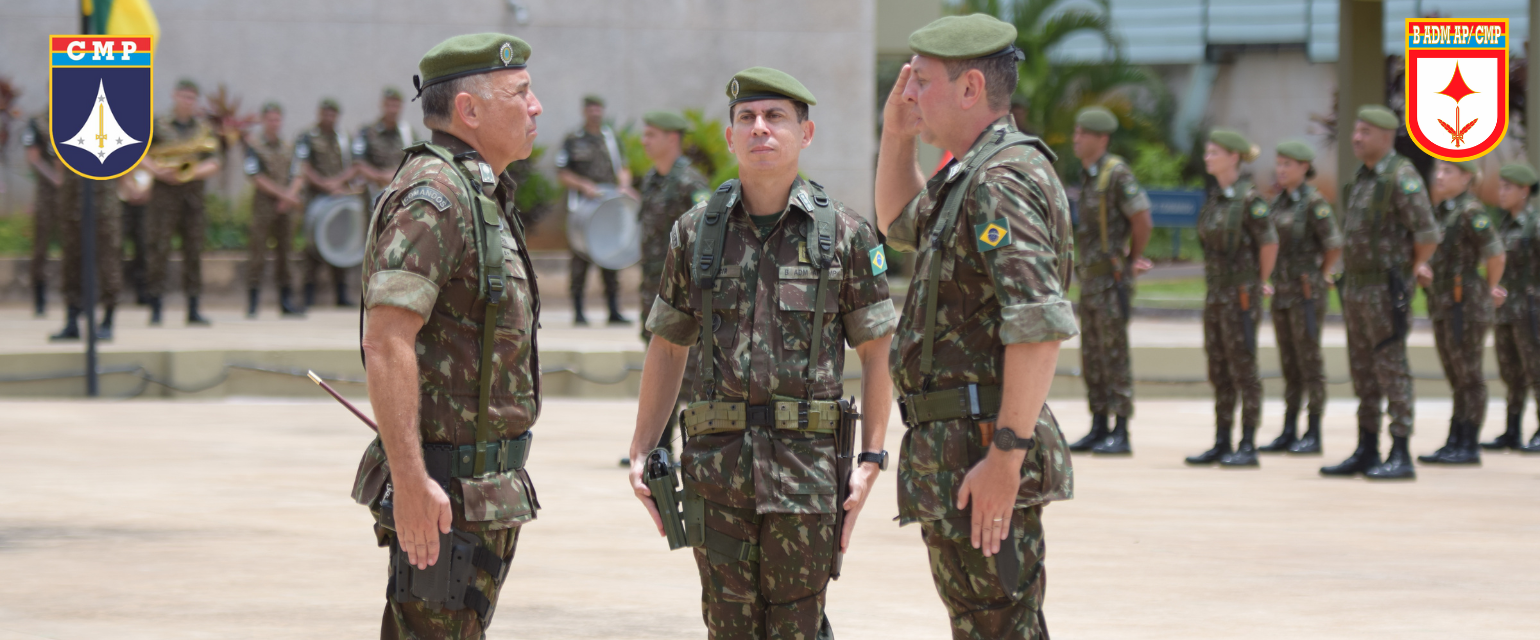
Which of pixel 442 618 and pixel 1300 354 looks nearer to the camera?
pixel 442 618

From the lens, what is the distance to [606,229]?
16.0 meters

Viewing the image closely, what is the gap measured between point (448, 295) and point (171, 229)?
12.5m

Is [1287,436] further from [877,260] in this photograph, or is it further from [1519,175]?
[877,260]

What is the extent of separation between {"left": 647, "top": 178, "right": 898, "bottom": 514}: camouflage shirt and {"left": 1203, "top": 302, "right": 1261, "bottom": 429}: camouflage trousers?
601 cm

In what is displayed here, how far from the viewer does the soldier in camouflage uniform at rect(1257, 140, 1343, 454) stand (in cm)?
992

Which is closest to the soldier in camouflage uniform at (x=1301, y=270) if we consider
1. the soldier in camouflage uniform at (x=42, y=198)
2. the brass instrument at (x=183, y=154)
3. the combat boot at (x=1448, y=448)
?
the combat boot at (x=1448, y=448)

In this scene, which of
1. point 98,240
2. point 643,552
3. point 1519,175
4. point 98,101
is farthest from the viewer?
point 98,240

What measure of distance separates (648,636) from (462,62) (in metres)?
2.21

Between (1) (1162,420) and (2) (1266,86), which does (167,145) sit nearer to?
(1) (1162,420)

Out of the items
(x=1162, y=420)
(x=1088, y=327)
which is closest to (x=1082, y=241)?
(x=1088, y=327)

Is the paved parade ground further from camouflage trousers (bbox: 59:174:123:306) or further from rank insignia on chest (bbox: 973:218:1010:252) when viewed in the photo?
camouflage trousers (bbox: 59:174:123:306)

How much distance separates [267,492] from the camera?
7949mm

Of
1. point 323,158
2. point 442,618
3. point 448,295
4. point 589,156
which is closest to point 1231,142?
point 448,295

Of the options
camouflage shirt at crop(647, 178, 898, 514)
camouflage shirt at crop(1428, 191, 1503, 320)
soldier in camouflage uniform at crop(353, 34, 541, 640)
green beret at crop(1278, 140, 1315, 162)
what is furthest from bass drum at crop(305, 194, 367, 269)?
soldier in camouflage uniform at crop(353, 34, 541, 640)
